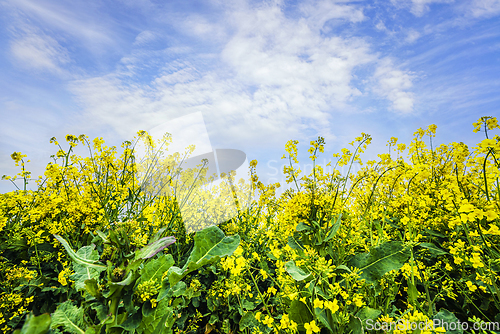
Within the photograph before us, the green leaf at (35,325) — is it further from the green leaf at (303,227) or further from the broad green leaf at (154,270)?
the green leaf at (303,227)

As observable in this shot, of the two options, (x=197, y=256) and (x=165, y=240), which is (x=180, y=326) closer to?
(x=197, y=256)

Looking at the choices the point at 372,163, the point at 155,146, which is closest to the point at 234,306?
the point at 372,163

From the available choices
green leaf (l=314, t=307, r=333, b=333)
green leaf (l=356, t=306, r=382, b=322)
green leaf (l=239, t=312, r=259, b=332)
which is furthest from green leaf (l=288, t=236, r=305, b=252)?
green leaf (l=239, t=312, r=259, b=332)

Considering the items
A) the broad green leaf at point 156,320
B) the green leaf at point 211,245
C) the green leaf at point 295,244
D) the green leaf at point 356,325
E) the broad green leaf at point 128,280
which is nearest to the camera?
the broad green leaf at point 128,280

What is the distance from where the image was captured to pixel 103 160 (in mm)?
3742

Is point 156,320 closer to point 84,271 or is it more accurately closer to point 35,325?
point 84,271

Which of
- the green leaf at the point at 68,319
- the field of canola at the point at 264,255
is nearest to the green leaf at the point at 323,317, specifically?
the field of canola at the point at 264,255

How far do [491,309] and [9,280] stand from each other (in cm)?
511

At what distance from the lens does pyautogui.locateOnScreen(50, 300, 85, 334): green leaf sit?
3.30 feet

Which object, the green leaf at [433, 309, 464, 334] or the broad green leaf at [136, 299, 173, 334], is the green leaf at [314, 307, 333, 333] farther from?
the broad green leaf at [136, 299, 173, 334]

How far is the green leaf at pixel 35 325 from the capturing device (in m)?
0.59

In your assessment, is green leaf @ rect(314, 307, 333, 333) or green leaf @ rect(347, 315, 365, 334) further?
green leaf @ rect(314, 307, 333, 333)

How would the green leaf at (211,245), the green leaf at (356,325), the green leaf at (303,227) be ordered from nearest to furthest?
1. the green leaf at (211,245)
2. the green leaf at (356,325)
3. the green leaf at (303,227)

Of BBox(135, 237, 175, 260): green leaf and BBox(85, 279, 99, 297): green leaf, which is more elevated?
BBox(135, 237, 175, 260): green leaf
